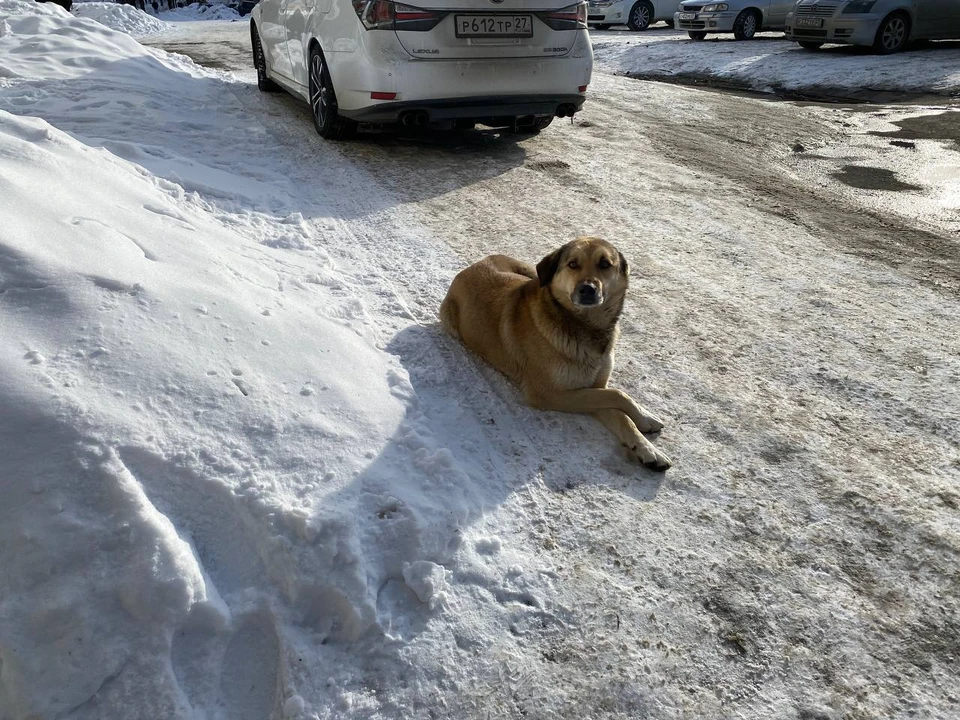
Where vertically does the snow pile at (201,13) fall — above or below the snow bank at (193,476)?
above

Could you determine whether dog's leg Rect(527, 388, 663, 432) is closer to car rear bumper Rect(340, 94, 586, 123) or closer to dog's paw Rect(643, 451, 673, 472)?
dog's paw Rect(643, 451, 673, 472)

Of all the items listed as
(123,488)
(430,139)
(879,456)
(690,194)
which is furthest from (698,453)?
A: (430,139)

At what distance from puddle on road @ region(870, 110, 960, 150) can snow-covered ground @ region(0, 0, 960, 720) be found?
4995mm

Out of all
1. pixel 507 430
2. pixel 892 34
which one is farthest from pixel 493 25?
pixel 892 34

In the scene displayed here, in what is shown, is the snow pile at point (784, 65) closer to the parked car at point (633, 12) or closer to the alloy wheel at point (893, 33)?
the alloy wheel at point (893, 33)

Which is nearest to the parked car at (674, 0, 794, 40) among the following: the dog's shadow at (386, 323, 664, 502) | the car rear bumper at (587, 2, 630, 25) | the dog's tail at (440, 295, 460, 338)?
the car rear bumper at (587, 2, 630, 25)

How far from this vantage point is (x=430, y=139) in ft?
26.7

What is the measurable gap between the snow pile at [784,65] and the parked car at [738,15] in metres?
0.37

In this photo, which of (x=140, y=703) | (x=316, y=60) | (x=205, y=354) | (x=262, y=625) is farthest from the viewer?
(x=316, y=60)

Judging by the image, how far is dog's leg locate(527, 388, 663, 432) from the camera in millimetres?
3578

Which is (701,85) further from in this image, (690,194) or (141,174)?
(141,174)

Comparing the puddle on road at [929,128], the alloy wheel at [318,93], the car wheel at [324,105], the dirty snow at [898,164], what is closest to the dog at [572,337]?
the dirty snow at [898,164]

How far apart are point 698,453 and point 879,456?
0.83m

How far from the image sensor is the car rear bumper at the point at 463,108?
21.8 ft
